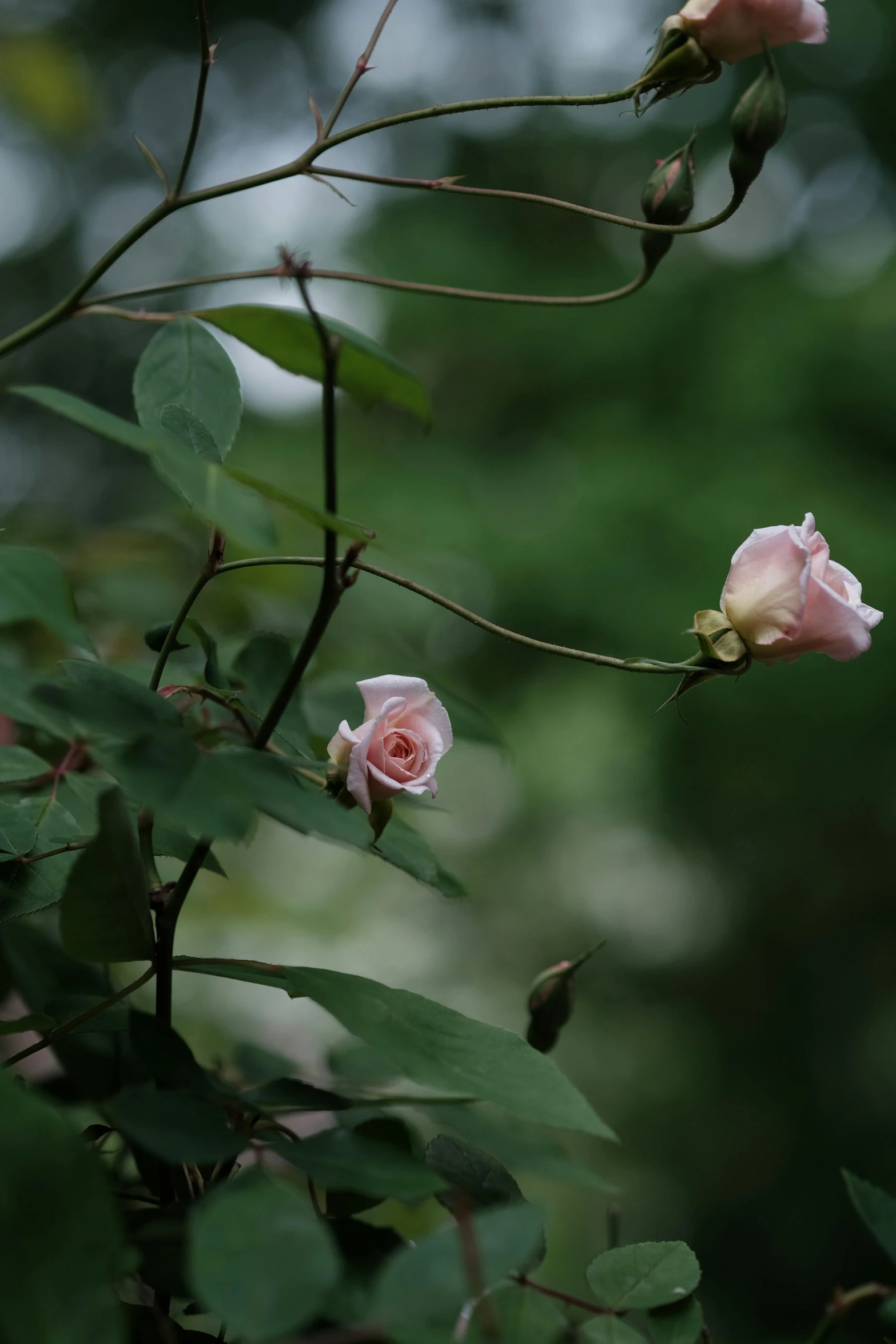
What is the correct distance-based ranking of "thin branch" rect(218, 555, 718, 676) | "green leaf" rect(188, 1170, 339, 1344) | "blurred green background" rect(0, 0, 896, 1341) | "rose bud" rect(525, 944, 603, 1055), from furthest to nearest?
"blurred green background" rect(0, 0, 896, 1341) < "rose bud" rect(525, 944, 603, 1055) < "thin branch" rect(218, 555, 718, 676) < "green leaf" rect(188, 1170, 339, 1344)

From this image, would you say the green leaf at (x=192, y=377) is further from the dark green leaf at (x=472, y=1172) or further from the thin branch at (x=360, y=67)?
the dark green leaf at (x=472, y=1172)

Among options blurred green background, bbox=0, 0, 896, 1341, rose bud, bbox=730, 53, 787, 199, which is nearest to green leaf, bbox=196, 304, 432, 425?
rose bud, bbox=730, 53, 787, 199

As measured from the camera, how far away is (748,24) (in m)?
0.31

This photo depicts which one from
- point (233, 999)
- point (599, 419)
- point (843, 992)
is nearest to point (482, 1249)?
point (233, 999)

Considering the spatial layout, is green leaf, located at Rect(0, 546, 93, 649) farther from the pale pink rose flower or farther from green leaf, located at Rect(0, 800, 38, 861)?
the pale pink rose flower

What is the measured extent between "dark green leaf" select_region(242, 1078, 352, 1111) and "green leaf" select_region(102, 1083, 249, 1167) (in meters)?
0.02

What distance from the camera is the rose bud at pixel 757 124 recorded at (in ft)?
1.06

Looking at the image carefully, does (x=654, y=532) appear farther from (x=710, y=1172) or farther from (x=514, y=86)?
(x=514, y=86)

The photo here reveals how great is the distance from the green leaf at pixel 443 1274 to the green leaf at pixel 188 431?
181 mm

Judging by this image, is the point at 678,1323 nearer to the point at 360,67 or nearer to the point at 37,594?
the point at 37,594

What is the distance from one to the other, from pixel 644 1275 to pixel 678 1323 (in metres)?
0.01

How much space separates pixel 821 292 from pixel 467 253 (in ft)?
2.19

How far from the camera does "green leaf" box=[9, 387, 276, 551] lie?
197 mm

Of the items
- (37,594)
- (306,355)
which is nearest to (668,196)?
(306,355)
